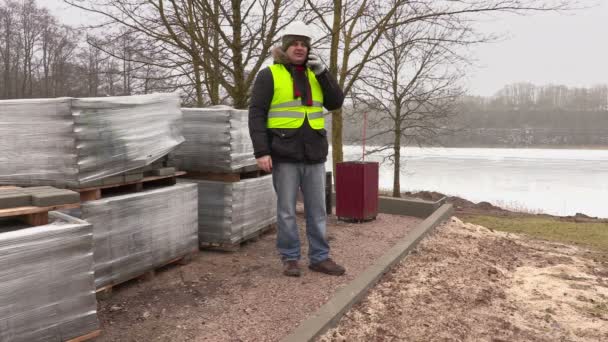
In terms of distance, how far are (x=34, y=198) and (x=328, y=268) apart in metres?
2.44

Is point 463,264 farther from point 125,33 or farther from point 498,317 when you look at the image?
point 125,33

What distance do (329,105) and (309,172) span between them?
623 millimetres

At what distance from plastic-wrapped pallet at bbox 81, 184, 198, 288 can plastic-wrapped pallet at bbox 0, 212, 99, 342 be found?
0.58 meters

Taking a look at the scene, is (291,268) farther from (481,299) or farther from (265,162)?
(481,299)

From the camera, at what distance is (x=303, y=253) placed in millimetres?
4922

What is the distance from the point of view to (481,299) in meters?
3.97

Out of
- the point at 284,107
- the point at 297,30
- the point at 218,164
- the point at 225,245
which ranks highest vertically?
the point at 297,30

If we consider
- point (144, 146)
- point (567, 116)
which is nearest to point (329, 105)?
point (144, 146)

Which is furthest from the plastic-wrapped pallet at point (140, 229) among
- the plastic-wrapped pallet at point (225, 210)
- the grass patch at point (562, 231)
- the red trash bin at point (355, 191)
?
the grass patch at point (562, 231)

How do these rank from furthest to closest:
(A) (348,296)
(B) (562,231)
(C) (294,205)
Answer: (B) (562,231)
(C) (294,205)
(A) (348,296)

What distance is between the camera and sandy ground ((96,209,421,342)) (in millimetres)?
3026

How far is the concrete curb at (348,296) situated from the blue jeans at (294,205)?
0.49 metres

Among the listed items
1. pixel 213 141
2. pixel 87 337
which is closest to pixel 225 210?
pixel 213 141

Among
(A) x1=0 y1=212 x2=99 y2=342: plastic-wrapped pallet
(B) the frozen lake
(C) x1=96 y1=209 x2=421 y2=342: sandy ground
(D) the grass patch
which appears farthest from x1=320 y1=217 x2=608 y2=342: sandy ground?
(B) the frozen lake
